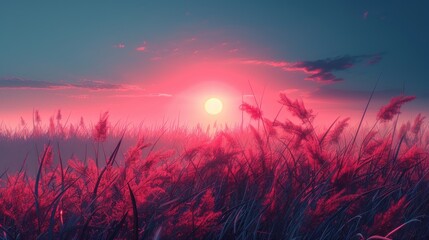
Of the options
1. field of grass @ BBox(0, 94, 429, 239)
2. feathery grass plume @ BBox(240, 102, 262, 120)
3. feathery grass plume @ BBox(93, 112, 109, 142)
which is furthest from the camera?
feathery grass plume @ BBox(240, 102, 262, 120)

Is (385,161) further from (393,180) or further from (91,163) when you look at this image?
(91,163)

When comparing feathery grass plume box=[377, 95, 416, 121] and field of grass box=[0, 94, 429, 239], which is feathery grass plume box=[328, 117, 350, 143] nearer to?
field of grass box=[0, 94, 429, 239]

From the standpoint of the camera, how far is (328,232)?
2.46m

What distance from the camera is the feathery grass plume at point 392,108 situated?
134 inches

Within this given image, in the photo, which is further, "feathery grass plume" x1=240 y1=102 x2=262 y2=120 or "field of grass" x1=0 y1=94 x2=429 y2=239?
"feathery grass plume" x1=240 y1=102 x2=262 y2=120

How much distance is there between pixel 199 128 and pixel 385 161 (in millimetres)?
6110

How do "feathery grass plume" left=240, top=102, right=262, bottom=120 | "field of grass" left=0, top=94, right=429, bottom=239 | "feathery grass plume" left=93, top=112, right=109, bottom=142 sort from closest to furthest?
"field of grass" left=0, top=94, right=429, bottom=239
"feathery grass plume" left=93, top=112, right=109, bottom=142
"feathery grass plume" left=240, top=102, right=262, bottom=120

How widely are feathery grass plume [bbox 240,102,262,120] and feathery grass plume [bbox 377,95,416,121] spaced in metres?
0.91

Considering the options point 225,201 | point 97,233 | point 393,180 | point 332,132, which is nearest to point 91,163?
point 97,233

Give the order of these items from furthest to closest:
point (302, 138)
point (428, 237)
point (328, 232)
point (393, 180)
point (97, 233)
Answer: point (393, 180) → point (302, 138) → point (428, 237) → point (328, 232) → point (97, 233)

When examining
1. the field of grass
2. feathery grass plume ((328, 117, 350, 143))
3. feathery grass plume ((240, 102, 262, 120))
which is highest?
feathery grass plume ((240, 102, 262, 120))

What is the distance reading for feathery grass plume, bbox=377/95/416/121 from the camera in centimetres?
341

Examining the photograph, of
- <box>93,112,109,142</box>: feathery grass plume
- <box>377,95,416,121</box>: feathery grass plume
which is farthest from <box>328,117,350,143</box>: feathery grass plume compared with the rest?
<box>93,112,109,142</box>: feathery grass plume

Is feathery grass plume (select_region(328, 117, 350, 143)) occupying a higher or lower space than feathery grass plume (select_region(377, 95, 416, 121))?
lower
